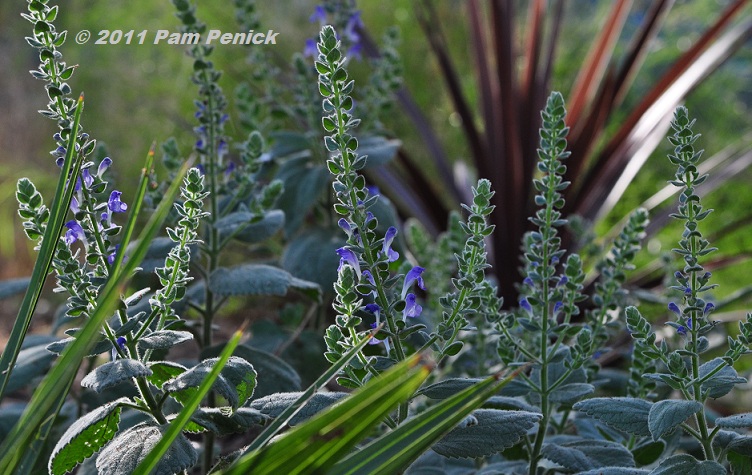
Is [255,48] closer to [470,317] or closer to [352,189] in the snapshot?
[470,317]

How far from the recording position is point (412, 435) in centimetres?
52

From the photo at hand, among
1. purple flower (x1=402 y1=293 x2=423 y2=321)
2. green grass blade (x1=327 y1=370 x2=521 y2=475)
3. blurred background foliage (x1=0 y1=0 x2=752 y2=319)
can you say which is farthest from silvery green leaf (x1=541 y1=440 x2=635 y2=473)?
blurred background foliage (x1=0 y1=0 x2=752 y2=319)

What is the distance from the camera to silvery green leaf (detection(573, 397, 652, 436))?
2.31ft

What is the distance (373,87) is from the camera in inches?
55.1

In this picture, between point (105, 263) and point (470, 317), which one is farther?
point (470, 317)

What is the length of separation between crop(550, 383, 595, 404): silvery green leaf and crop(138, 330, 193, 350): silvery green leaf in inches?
14.7

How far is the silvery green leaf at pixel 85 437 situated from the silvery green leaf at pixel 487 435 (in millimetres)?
276

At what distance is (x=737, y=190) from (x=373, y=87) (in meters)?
2.10

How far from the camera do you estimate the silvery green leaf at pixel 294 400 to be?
670 millimetres

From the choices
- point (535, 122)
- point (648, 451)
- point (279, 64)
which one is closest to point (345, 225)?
point (648, 451)

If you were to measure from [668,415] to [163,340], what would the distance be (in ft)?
1.39

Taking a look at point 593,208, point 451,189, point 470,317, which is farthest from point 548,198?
point 451,189

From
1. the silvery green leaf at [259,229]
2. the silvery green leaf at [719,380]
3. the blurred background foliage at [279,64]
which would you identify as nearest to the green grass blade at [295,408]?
the silvery green leaf at [719,380]

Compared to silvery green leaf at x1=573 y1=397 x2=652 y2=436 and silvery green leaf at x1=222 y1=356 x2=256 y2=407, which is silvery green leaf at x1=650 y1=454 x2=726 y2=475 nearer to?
silvery green leaf at x1=573 y1=397 x2=652 y2=436
